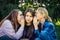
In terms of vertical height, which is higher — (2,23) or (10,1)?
(10,1)

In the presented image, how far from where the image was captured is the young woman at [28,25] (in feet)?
17.4

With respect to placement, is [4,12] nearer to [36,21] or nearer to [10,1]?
[10,1]

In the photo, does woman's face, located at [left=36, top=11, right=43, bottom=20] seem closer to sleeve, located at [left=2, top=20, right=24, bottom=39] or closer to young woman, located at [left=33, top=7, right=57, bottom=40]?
young woman, located at [left=33, top=7, right=57, bottom=40]

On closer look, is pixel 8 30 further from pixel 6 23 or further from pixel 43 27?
pixel 43 27

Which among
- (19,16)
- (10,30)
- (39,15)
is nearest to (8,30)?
(10,30)

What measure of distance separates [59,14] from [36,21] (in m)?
1.51

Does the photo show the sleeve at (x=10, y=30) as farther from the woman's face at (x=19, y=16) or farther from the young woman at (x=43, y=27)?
the young woman at (x=43, y=27)

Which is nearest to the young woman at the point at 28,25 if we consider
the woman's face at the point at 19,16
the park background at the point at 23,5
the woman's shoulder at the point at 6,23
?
the woman's face at the point at 19,16

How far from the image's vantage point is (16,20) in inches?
211

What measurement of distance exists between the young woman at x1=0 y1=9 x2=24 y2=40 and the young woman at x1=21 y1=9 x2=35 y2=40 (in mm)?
97

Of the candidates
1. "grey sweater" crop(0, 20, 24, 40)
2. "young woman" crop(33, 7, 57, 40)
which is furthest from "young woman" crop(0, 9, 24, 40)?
"young woman" crop(33, 7, 57, 40)

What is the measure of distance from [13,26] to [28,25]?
36 centimetres

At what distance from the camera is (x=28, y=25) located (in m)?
5.37

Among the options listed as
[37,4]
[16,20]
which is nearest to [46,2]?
[37,4]
